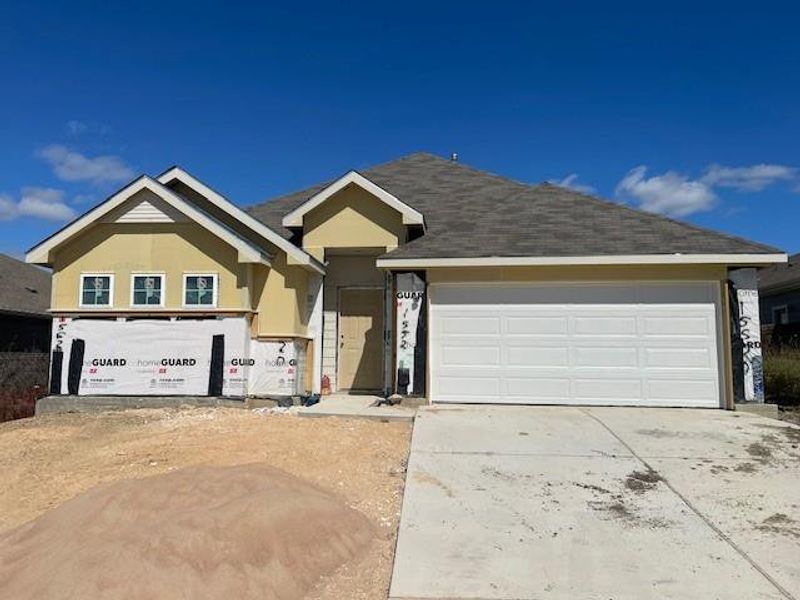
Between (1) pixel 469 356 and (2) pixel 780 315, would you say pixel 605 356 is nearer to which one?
(1) pixel 469 356

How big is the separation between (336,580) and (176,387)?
25.5 feet

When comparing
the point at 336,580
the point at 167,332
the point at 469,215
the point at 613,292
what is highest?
the point at 469,215

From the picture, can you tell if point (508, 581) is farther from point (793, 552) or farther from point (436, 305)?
point (436, 305)

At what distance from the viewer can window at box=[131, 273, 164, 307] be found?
11273 millimetres

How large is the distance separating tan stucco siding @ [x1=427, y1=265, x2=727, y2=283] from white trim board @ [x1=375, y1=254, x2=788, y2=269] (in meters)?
0.26

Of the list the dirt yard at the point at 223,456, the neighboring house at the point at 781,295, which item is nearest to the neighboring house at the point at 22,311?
the dirt yard at the point at 223,456

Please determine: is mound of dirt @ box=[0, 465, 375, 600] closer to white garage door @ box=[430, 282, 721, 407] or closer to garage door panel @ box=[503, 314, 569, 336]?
white garage door @ box=[430, 282, 721, 407]

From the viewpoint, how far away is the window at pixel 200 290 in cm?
1122

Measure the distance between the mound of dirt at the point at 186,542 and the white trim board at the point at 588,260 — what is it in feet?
20.0

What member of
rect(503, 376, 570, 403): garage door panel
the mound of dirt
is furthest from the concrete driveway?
rect(503, 376, 570, 403): garage door panel

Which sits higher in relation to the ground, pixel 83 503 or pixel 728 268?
pixel 728 268

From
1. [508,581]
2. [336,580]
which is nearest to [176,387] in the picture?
[336,580]

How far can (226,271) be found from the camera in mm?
11219

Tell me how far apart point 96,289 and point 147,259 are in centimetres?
114
